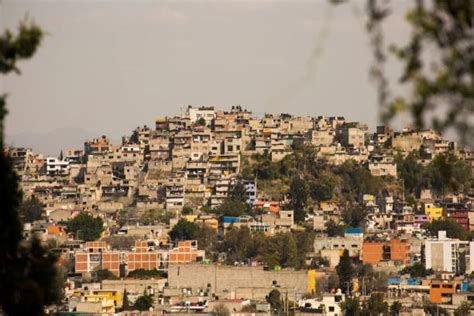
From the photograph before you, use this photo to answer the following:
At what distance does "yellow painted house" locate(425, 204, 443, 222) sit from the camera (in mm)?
64688

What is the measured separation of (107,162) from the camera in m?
71.1

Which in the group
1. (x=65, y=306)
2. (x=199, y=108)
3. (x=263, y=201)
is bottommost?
(x=65, y=306)

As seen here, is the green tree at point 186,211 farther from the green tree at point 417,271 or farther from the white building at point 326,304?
the white building at point 326,304

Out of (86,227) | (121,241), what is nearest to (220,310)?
(121,241)

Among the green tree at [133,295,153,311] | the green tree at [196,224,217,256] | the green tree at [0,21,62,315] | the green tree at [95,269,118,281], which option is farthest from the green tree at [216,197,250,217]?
the green tree at [0,21,62,315]

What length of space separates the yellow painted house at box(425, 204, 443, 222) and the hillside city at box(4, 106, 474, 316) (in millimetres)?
254

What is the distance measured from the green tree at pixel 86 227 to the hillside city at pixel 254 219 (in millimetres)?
50

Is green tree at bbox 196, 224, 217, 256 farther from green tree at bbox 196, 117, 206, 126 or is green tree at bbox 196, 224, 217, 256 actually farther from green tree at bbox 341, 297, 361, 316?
green tree at bbox 196, 117, 206, 126

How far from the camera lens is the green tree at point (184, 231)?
5825 centimetres

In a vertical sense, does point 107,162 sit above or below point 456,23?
above

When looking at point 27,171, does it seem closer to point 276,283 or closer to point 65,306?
point 276,283

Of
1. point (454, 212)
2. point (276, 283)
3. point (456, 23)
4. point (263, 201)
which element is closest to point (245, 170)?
point (263, 201)

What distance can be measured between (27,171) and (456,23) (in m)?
67.3

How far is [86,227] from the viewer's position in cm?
5994
